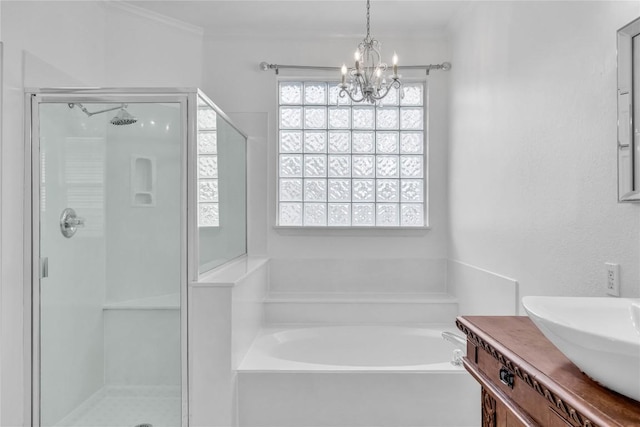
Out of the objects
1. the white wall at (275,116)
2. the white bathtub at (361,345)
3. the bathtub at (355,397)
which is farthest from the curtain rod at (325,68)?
the bathtub at (355,397)

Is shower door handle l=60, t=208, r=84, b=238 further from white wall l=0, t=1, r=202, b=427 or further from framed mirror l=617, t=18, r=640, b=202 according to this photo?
framed mirror l=617, t=18, r=640, b=202

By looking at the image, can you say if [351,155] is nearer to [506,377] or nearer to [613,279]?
[613,279]

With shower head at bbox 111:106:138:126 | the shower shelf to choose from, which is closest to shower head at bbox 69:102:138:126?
shower head at bbox 111:106:138:126

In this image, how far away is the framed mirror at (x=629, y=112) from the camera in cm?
133

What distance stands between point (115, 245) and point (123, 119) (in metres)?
0.67

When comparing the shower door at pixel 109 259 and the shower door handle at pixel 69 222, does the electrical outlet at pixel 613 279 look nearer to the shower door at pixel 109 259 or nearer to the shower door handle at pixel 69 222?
the shower door at pixel 109 259

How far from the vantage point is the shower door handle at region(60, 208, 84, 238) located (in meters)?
2.30

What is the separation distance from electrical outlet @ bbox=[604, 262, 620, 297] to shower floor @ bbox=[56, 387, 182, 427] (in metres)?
1.90

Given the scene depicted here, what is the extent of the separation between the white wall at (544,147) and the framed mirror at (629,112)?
0.06m

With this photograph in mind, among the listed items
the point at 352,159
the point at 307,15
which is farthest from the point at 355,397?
the point at 307,15

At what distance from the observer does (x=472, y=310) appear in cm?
281

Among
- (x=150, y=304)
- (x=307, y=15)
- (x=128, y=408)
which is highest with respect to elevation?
(x=307, y=15)

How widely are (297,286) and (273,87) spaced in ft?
5.09

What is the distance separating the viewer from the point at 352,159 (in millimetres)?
3463
